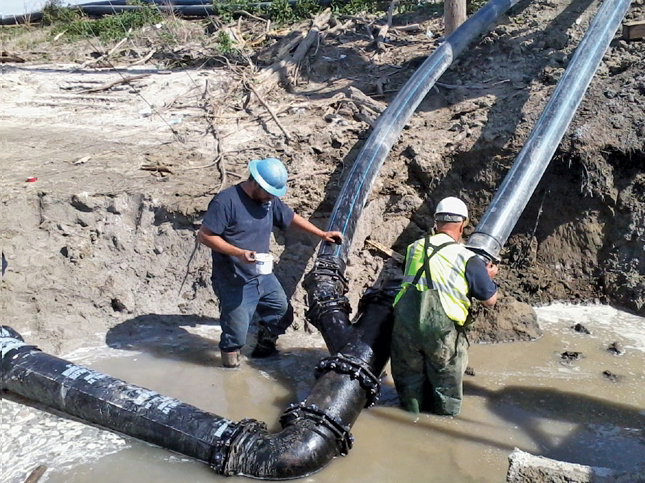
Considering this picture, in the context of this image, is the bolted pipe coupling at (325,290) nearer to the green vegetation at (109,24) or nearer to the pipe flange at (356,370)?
the pipe flange at (356,370)

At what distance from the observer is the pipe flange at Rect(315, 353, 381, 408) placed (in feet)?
16.4

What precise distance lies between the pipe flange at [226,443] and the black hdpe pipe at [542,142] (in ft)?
7.15

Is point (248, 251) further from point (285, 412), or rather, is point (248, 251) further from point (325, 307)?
point (285, 412)

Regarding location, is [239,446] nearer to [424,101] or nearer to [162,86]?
[424,101]

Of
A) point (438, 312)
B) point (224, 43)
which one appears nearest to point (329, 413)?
point (438, 312)

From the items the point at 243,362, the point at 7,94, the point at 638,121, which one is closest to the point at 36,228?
the point at 243,362

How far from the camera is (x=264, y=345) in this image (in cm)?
611

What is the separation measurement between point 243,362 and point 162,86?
463 cm

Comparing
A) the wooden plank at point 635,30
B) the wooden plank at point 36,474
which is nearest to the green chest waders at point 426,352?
the wooden plank at point 36,474

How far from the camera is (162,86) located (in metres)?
9.25

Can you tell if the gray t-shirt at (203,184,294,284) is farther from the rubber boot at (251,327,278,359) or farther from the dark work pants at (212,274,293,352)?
A: the rubber boot at (251,327,278,359)

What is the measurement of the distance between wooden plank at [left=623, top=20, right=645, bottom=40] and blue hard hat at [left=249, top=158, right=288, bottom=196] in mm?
4965

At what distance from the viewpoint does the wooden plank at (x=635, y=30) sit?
8.00 metres

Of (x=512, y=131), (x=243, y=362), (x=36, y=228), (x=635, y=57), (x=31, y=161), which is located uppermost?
(x=635, y=57)
